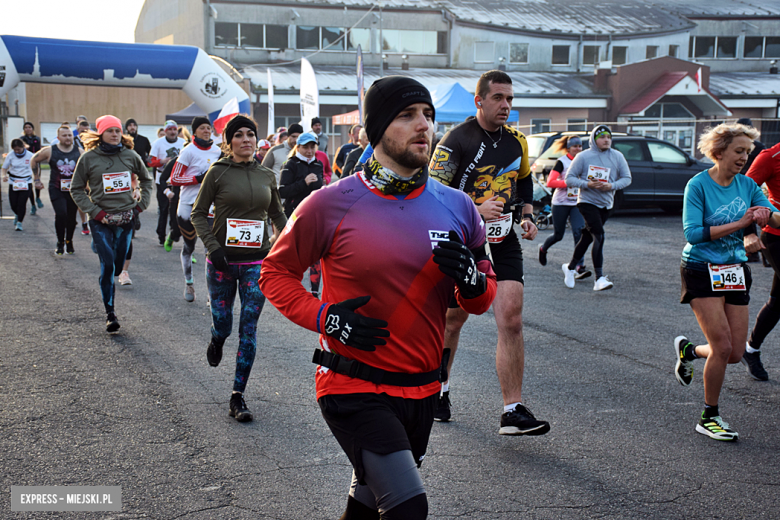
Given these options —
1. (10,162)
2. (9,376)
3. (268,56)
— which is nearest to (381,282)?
(9,376)

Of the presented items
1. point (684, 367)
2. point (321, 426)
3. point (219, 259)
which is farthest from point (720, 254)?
point (219, 259)

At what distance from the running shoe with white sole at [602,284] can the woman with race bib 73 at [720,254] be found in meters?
4.79

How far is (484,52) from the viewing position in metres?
47.6

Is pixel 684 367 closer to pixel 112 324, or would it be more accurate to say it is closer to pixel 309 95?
pixel 112 324

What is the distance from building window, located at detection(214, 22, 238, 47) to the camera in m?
45.3

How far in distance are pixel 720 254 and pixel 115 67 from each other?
19168 mm

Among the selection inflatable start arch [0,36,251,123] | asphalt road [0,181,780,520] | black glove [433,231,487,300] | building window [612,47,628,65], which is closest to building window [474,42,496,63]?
building window [612,47,628,65]

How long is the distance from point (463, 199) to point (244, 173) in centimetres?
309

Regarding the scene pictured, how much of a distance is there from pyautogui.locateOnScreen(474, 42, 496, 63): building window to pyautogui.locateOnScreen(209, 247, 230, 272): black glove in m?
44.3

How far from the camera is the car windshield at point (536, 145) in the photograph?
1886 centimetres

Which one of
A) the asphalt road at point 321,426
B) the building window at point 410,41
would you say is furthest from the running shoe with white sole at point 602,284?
the building window at point 410,41

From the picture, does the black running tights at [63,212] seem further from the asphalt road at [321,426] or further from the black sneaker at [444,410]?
the black sneaker at [444,410]

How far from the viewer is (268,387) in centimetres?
565

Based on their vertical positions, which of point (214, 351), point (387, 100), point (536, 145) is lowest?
point (214, 351)
